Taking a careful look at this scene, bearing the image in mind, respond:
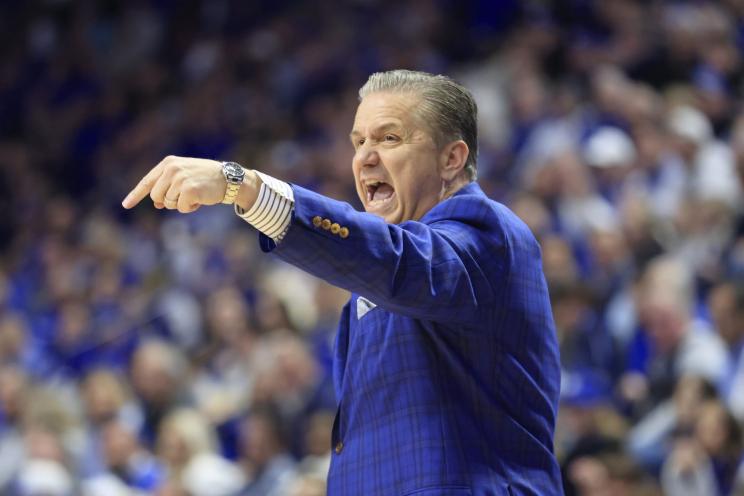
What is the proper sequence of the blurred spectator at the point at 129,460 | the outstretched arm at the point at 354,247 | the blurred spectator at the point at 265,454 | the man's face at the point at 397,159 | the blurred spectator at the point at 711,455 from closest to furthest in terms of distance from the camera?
the outstretched arm at the point at 354,247
the man's face at the point at 397,159
the blurred spectator at the point at 711,455
the blurred spectator at the point at 265,454
the blurred spectator at the point at 129,460

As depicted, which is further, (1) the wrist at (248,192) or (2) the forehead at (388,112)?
(2) the forehead at (388,112)

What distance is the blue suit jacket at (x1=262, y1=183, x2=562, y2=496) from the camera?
2172mm

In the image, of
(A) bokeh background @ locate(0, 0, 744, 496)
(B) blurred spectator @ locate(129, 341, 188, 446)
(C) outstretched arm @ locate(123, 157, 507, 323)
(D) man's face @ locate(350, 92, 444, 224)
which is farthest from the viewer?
(B) blurred spectator @ locate(129, 341, 188, 446)

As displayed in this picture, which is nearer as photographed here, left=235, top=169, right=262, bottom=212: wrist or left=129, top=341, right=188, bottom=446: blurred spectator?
left=235, top=169, right=262, bottom=212: wrist

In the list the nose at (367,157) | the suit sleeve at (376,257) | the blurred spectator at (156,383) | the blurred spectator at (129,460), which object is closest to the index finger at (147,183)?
the suit sleeve at (376,257)

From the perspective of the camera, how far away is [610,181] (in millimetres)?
6633

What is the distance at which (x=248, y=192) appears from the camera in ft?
6.98

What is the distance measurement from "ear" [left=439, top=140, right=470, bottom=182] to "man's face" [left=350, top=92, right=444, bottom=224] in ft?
0.04

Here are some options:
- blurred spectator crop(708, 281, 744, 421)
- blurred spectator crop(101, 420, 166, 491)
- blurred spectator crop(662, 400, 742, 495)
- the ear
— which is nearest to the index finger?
the ear

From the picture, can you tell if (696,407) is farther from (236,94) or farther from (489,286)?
(236,94)

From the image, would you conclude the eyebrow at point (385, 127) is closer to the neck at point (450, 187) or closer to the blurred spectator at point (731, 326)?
the neck at point (450, 187)

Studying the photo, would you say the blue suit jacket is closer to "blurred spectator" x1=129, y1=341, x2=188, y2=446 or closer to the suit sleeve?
the suit sleeve

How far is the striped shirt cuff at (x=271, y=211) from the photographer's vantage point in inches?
84.4

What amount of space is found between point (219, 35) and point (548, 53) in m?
3.90
